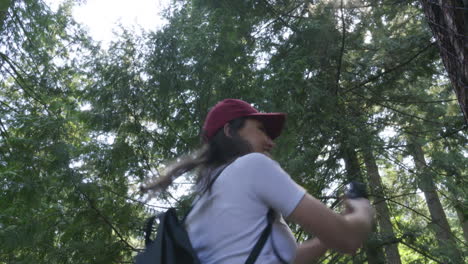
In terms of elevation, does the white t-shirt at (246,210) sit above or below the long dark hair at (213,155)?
below

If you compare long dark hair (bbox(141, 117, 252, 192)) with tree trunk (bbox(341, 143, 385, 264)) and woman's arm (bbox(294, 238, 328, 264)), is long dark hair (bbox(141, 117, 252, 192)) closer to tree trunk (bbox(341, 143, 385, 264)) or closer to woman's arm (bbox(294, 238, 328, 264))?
woman's arm (bbox(294, 238, 328, 264))

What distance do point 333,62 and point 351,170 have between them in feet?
5.59

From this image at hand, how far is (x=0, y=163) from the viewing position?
6207mm

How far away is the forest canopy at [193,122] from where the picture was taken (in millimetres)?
5852

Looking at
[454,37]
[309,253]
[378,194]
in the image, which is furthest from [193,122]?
[309,253]

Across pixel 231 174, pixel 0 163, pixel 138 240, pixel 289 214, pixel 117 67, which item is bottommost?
pixel 289 214

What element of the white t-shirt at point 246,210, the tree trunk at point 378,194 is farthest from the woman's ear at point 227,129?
the tree trunk at point 378,194

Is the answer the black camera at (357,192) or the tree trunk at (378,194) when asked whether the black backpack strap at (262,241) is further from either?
the tree trunk at (378,194)

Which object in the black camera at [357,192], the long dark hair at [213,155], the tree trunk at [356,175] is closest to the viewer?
the black camera at [357,192]

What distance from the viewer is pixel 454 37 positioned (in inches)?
119

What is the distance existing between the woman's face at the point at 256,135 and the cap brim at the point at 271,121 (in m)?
0.02

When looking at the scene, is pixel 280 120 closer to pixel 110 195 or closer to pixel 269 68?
pixel 269 68

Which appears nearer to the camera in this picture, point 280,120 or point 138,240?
point 280,120

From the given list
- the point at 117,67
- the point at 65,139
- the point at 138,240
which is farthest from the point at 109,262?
the point at 117,67
